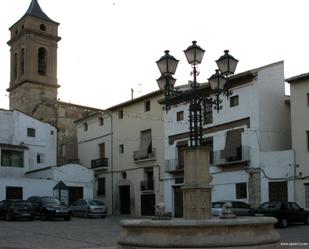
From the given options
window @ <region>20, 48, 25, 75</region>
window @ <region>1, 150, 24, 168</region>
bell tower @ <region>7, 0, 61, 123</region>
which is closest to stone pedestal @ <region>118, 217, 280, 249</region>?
window @ <region>1, 150, 24, 168</region>

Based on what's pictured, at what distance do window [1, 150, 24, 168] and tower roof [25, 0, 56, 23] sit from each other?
17.5 metres

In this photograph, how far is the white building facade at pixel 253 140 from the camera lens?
31.9 metres

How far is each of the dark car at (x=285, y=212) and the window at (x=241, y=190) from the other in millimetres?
5186

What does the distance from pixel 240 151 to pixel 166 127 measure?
26.0 ft

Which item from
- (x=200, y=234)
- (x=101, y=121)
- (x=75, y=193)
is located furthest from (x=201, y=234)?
(x=101, y=121)

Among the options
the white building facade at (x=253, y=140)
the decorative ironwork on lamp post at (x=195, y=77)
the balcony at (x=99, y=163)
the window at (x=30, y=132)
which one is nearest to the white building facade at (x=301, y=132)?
the white building facade at (x=253, y=140)

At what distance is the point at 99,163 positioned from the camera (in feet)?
150

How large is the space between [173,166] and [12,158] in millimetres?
13138

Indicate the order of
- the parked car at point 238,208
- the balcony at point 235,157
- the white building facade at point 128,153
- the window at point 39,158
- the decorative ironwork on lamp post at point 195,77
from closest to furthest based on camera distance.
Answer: the decorative ironwork on lamp post at point 195,77 → the parked car at point 238,208 → the balcony at point 235,157 → the white building facade at point 128,153 → the window at point 39,158

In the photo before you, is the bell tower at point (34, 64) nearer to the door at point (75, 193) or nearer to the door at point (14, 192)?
the door at point (75, 193)

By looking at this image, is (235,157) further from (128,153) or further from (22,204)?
(22,204)

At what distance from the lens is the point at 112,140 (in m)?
45.2

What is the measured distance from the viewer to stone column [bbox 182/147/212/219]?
41.3 feet

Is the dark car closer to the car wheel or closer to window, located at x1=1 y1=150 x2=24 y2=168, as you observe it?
the car wheel
